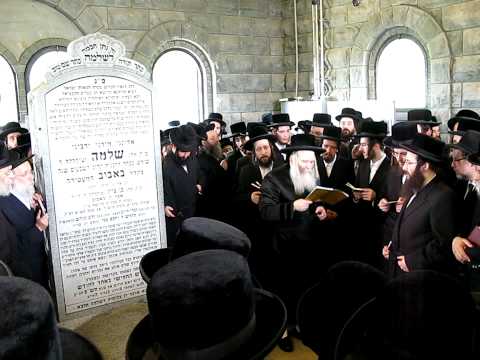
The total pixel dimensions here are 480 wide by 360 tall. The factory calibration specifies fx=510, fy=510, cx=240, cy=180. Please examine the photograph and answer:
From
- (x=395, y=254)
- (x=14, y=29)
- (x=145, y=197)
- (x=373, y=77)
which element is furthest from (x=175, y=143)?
(x=373, y=77)

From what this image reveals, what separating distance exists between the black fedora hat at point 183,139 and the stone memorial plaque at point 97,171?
144cm

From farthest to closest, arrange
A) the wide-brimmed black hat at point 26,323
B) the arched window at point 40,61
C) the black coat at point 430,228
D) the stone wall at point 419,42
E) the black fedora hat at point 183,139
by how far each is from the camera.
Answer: the arched window at point 40,61 → the stone wall at point 419,42 → the black fedora hat at point 183,139 → the black coat at point 430,228 → the wide-brimmed black hat at point 26,323

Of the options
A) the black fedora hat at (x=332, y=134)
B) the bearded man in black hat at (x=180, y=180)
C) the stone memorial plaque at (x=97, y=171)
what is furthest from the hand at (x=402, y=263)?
the bearded man in black hat at (x=180, y=180)

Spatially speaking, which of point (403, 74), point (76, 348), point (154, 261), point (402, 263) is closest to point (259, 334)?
point (76, 348)

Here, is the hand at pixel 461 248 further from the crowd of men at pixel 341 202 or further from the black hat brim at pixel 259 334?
the black hat brim at pixel 259 334

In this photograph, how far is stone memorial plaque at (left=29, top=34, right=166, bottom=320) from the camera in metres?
3.95

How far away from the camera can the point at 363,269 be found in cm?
277

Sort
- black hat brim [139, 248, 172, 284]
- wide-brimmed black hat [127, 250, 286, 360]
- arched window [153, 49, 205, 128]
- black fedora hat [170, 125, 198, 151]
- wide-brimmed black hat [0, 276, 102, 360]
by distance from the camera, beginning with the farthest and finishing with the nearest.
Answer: arched window [153, 49, 205, 128], black fedora hat [170, 125, 198, 151], black hat brim [139, 248, 172, 284], wide-brimmed black hat [127, 250, 286, 360], wide-brimmed black hat [0, 276, 102, 360]

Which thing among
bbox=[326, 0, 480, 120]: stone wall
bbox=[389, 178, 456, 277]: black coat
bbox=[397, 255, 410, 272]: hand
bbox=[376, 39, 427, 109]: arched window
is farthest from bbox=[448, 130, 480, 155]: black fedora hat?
bbox=[376, 39, 427, 109]: arched window

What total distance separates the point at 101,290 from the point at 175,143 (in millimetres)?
2158

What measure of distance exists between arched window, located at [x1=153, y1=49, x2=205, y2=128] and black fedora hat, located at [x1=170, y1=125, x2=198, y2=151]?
5017mm

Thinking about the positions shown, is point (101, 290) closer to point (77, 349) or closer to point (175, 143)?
point (77, 349)

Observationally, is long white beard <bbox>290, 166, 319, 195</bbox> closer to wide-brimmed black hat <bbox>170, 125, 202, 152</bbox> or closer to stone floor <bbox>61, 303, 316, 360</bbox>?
stone floor <bbox>61, 303, 316, 360</bbox>

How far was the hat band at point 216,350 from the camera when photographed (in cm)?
203
